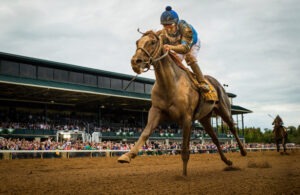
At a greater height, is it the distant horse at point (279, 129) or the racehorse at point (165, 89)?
the racehorse at point (165, 89)

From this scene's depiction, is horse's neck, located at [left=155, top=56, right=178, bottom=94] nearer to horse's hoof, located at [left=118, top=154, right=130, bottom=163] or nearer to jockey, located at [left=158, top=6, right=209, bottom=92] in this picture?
jockey, located at [left=158, top=6, right=209, bottom=92]

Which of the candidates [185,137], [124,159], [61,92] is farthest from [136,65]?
[61,92]

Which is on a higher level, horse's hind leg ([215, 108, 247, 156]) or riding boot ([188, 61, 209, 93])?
riding boot ([188, 61, 209, 93])

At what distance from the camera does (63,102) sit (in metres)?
42.3

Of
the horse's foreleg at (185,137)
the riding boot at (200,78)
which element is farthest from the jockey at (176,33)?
the horse's foreleg at (185,137)

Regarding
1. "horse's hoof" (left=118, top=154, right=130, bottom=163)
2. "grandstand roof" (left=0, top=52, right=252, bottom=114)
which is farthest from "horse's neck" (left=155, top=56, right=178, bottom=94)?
"grandstand roof" (left=0, top=52, right=252, bottom=114)

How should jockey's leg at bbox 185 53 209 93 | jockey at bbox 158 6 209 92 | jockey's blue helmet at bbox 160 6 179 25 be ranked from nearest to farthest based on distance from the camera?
jockey at bbox 158 6 209 92, jockey's blue helmet at bbox 160 6 179 25, jockey's leg at bbox 185 53 209 93

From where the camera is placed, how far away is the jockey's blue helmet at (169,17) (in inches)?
270

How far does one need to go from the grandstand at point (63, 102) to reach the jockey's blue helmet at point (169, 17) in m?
26.0

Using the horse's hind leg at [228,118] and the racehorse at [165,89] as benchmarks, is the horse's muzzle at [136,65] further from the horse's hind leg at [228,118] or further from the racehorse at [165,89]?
Result: the horse's hind leg at [228,118]

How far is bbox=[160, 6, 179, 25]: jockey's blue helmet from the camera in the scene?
270 inches

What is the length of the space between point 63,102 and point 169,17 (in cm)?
3759

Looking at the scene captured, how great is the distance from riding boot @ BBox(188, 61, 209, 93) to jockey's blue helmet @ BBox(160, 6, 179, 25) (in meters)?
1.33

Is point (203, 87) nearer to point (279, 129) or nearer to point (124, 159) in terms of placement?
point (124, 159)
